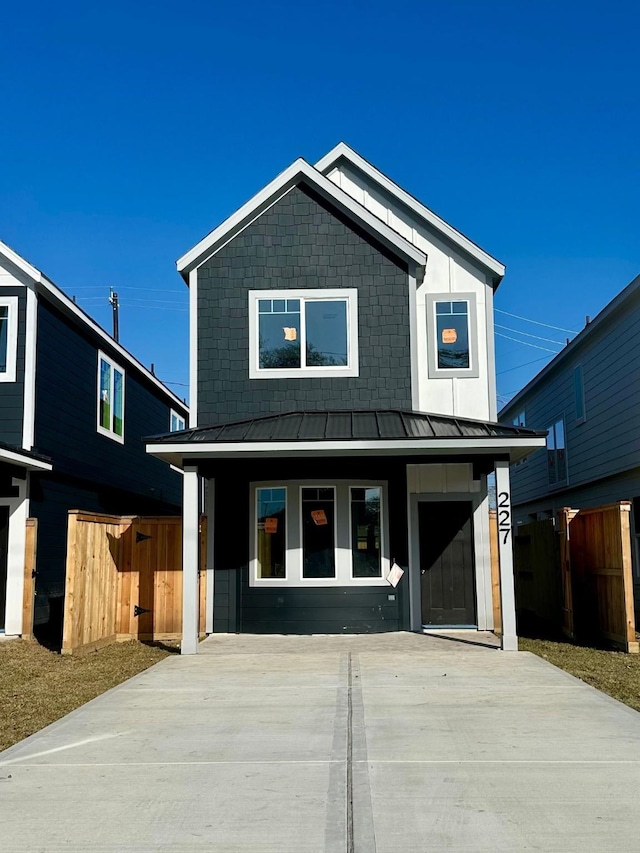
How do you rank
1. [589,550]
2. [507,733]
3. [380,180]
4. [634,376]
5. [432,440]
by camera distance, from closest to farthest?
[507,733]
[432,440]
[589,550]
[380,180]
[634,376]

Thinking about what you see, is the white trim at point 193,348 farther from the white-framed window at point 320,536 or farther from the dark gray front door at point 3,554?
the dark gray front door at point 3,554

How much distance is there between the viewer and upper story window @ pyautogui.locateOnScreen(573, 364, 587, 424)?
818 inches

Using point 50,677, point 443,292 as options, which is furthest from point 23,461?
point 443,292

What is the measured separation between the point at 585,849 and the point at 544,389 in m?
21.4

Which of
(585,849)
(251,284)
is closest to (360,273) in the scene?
(251,284)

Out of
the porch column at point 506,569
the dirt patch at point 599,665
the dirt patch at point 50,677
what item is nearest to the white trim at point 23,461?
the dirt patch at point 50,677

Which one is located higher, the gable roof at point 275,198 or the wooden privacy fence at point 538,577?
the gable roof at point 275,198

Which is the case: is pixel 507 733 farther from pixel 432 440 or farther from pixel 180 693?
pixel 432 440

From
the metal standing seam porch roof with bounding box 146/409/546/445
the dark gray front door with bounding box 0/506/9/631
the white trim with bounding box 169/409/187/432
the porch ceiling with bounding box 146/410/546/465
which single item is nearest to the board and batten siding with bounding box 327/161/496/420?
the metal standing seam porch roof with bounding box 146/409/546/445

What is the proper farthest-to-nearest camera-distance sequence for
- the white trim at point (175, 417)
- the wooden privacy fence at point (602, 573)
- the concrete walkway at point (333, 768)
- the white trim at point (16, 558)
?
the white trim at point (175, 417) < the white trim at point (16, 558) < the wooden privacy fence at point (602, 573) < the concrete walkway at point (333, 768)

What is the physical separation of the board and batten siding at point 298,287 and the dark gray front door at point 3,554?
11.9ft

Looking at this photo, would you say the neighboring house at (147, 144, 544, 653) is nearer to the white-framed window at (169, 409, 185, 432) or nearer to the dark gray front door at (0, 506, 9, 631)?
the dark gray front door at (0, 506, 9, 631)

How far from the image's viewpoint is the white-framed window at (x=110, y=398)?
59.7 ft

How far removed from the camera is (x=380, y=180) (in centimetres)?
1545
